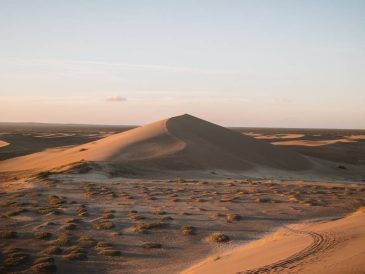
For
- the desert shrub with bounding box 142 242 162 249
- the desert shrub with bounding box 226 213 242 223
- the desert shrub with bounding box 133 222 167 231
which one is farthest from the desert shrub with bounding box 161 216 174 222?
the desert shrub with bounding box 142 242 162 249

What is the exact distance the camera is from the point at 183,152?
33.0 metres

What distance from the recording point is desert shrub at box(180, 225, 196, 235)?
1286 centimetres

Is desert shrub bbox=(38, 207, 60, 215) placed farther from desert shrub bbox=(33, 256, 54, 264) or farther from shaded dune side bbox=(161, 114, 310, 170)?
shaded dune side bbox=(161, 114, 310, 170)

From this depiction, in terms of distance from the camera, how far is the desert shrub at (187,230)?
506 inches

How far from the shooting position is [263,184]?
78.4 feet

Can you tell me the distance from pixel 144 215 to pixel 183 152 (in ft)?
58.9

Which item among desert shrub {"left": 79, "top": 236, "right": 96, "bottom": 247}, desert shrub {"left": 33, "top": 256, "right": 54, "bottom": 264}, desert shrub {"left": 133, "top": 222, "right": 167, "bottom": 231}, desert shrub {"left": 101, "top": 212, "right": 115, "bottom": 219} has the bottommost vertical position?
desert shrub {"left": 33, "top": 256, "right": 54, "bottom": 264}

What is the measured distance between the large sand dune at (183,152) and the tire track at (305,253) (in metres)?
19.5

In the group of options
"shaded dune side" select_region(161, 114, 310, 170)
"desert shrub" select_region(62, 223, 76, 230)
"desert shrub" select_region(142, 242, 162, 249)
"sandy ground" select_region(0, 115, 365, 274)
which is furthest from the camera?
"shaded dune side" select_region(161, 114, 310, 170)

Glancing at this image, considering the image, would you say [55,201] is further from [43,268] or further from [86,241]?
[43,268]

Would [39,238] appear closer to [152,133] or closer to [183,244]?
[183,244]

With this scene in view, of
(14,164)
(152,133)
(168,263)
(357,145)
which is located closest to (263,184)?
(168,263)

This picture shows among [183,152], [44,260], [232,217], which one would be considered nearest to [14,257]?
[44,260]

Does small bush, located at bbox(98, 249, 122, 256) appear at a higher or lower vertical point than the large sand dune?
lower
